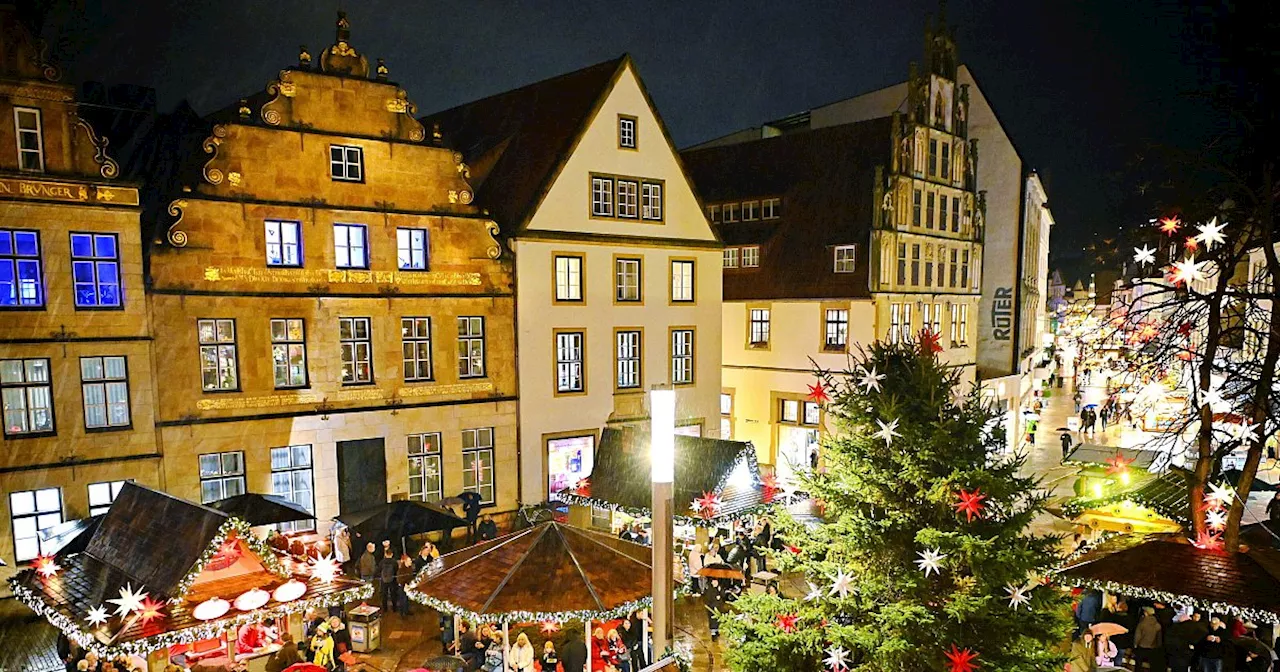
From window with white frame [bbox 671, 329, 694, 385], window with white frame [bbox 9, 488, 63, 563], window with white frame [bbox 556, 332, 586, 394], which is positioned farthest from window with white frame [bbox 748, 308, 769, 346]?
window with white frame [bbox 9, 488, 63, 563]

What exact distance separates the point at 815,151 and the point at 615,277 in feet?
43.2

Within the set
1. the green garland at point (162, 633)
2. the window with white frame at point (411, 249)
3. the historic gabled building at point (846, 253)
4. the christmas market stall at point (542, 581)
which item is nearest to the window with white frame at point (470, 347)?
the window with white frame at point (411, 249)

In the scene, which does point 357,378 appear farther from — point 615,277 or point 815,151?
point 815,151

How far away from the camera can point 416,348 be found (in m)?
21.3

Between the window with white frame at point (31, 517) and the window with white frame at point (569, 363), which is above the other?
the window with white frame at point (569, 363)

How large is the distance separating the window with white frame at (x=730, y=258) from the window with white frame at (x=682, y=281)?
268 inches

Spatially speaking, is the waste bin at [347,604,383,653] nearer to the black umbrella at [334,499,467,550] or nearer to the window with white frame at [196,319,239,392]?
the black umbrella at [334,499,467,550]

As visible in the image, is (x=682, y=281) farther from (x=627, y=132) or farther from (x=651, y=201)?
(x=627, y=132)

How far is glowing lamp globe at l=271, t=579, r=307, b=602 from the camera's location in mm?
11192

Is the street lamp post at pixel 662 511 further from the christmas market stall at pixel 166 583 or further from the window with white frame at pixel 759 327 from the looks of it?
the window with white frame at pixel 759 327

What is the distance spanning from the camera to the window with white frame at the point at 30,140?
1608cm

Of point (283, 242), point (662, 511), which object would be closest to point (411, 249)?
point (283, 242)

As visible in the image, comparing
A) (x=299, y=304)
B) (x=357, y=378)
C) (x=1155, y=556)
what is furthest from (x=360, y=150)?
(x=1155, y=556)

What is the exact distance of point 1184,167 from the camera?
39.9ft
